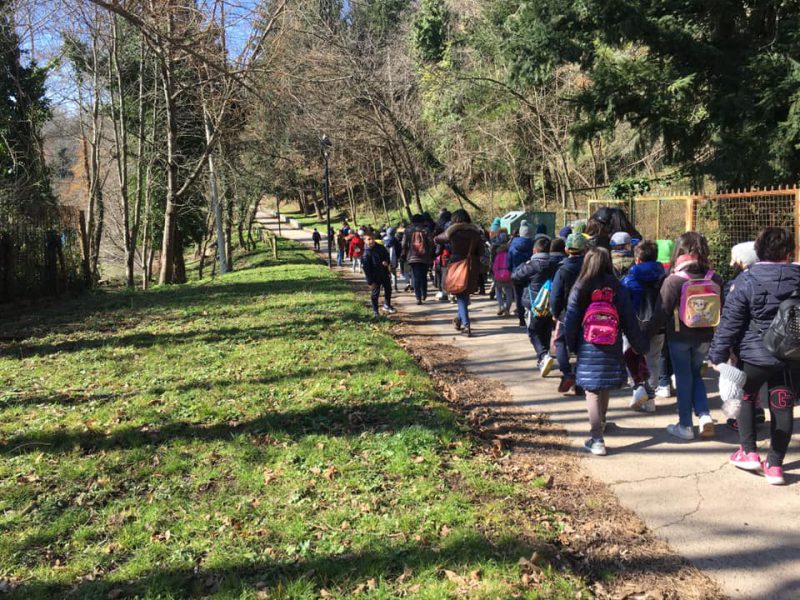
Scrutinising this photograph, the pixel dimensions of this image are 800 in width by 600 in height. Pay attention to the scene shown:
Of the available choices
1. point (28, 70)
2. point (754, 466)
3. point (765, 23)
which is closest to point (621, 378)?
point (754, 466)

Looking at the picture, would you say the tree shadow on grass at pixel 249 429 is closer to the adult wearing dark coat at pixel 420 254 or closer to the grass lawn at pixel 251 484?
the grass lawn at pixel 251 484

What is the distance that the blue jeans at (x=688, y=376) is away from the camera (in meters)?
5.21

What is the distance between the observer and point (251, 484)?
14.9 feet

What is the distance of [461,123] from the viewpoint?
3041 cm

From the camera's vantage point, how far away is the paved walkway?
136 inches

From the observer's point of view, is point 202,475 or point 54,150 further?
point 54,150

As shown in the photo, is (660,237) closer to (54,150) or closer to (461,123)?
(461,123)

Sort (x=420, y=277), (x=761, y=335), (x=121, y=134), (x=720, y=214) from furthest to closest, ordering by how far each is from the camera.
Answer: (x=121, y=134), (x=420, y=277), (x=720, y=214), (x=761, y=335)

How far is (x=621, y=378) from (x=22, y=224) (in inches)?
538

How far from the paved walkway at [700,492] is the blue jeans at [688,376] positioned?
274mm

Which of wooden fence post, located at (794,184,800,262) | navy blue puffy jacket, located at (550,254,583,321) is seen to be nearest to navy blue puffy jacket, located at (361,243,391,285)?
navy blue puffy jacket, located at (550,254,583,321)

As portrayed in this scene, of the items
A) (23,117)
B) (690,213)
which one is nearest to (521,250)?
(690,213)

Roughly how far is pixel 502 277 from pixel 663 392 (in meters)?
4.57

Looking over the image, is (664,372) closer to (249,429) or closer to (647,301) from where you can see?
(647,301)
